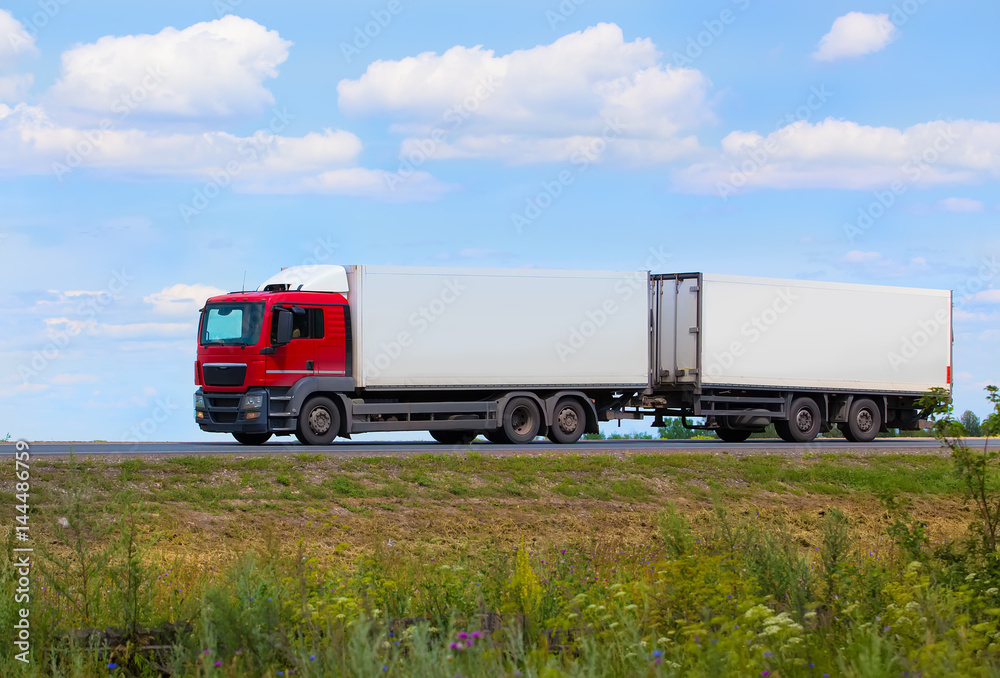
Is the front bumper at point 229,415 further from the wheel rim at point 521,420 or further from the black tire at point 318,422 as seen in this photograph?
the wheel rim at point 521,420

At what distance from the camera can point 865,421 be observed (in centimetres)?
3130

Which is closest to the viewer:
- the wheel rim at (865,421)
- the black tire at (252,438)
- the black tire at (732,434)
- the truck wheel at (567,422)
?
the black tire at (252,438)

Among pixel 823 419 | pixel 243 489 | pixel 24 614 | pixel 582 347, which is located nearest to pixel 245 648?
pixel 24 614

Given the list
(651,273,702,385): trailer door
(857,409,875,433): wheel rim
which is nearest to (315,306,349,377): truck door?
(651,273,702,385): trailer door

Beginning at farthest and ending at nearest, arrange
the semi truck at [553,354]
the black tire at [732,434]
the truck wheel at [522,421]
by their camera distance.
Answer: the black tire at [732,434] < the truck wheel at [522,421] < the semi truck at [553,354]

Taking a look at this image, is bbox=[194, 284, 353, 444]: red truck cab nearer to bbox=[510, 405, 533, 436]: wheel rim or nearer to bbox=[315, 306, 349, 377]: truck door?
bbox=[315, 306, 349, 377]: truck door

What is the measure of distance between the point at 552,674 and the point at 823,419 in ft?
90.4

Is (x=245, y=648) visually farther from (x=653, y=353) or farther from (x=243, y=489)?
(x=653, y=353)

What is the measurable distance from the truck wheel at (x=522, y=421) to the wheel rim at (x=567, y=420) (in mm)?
503

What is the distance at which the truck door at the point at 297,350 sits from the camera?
22.6 meters

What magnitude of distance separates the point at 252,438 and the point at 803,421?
14883 millimetres

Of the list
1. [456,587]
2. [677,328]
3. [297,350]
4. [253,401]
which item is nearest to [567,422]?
[677,328]

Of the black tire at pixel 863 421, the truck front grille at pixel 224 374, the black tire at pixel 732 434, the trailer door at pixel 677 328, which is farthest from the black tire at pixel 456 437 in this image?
the black tire at pixel 863 421

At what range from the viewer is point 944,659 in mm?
5281
